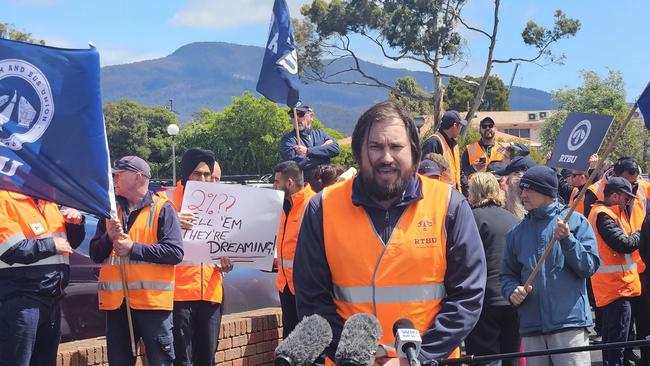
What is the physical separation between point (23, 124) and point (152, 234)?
1.32 metres

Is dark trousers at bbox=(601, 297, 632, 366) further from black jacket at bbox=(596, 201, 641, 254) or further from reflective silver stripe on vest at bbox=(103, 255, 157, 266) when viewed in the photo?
reflective silver stripe on vest at bbox=(103, 255, 157, 266)

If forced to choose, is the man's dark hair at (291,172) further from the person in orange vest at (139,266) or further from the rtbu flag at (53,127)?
the rtbu flag at (53,127)

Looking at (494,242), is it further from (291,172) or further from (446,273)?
(446,273)

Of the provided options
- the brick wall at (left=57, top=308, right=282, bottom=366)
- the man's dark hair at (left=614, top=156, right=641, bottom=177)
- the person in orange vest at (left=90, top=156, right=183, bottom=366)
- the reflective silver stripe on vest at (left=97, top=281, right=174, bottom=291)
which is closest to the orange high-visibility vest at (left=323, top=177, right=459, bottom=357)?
the person in orange vest at (left=90, top=156, right=183, bottom=366)

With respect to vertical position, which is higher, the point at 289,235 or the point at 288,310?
the point at 289,235

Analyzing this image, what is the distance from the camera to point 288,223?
320 inches

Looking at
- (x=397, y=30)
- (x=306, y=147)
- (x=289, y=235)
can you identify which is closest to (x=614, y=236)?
(x=289, y=235)

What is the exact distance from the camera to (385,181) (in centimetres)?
363

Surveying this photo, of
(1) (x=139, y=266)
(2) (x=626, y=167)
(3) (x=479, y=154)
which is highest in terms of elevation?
(3) (x=479, y=154)

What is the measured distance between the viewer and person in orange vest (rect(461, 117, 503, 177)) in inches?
424

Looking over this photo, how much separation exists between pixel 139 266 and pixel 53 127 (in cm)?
126

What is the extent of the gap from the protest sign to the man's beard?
352 cm

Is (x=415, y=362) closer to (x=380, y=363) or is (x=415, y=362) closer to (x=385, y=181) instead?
(x=380, y=363)

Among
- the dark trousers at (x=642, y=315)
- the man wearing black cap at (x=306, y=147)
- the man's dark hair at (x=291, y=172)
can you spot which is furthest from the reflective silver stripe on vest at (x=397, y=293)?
the dark trousers at (x=642, y=315)
